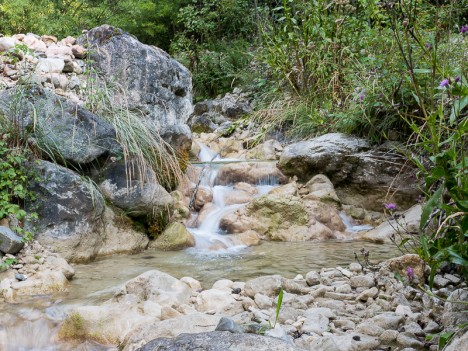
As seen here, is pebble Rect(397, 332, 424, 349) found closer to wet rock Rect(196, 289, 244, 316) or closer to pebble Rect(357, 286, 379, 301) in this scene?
pebble Rect(357, 286, 379, 301)

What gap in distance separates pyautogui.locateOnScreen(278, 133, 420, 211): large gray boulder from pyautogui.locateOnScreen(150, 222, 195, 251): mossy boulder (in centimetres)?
188

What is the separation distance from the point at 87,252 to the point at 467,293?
3078 millimetres

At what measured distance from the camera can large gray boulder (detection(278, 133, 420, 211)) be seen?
5.70 m

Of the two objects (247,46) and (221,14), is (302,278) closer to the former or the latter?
(247,46)

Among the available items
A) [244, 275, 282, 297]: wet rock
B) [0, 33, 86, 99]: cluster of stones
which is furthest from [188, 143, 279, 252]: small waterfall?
[0, 33, 86, 99]: cluster of stones

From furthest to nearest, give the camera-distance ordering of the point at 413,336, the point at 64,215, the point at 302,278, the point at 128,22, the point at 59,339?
the point at 128,22 < the point at 64,215 < the point at 302,278 < the point at 59,339 < the point at 413,336

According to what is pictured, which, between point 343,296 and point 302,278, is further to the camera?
point 302,278

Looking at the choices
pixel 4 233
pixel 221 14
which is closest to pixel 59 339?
pixel 4 233

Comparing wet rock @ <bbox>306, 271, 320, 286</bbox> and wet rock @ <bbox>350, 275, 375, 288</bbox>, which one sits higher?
wet rock @ <bbox>350, 275, 375, 288</bbox>

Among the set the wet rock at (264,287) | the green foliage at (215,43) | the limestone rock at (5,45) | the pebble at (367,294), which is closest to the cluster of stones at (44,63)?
the limestone rock at (5,45)

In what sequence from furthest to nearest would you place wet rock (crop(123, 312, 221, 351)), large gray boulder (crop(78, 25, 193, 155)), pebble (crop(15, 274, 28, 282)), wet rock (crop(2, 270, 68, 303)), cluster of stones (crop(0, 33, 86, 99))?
large gray boulder (crop(78, 25, 193, 155)) < cluster of stones (crop(0, 33, 86, 99)) < pebble (crop(15, 274, 28, 282)) < wet rock (crop(2, 270, 68, 303)) < wet rock (crop(123, 312, 221, 351))

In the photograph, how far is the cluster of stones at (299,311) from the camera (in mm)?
2102

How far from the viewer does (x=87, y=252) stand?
164 inches

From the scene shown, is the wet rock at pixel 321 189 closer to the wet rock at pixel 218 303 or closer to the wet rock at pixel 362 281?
the wet rock at pixel 362 281
